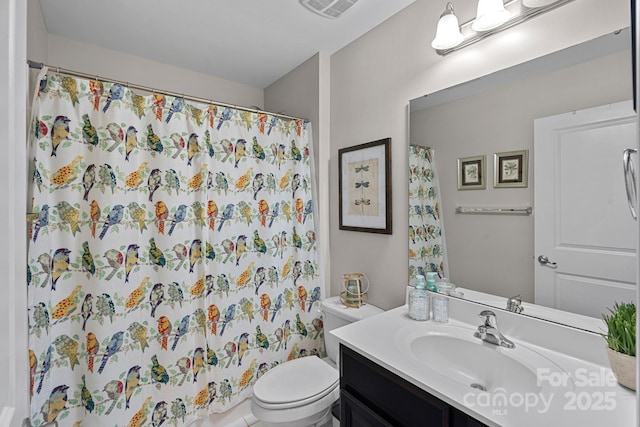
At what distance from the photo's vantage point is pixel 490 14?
1.20m

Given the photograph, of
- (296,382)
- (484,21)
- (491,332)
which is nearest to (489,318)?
(491,332)

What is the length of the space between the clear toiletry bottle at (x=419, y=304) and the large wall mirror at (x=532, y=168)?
15 centimetres

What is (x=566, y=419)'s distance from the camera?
0.77 metres

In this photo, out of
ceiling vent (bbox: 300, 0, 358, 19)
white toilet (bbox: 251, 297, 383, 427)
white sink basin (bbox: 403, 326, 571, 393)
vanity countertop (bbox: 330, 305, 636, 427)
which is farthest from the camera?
ceiling vent (bbox: 300, 0, 358, 19)

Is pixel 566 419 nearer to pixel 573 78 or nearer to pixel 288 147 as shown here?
pixel 573 78

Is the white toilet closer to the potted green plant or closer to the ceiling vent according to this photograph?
the potted green plant

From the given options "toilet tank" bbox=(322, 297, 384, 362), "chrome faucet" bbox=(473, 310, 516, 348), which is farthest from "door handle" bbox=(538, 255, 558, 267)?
"toilet tank" bbox=(322, 297, 384, 362)

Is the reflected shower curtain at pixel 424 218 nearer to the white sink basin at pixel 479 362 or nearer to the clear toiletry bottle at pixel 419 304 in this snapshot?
the clear toiletry bottle at pixel 419 304

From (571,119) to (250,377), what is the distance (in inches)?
82.4

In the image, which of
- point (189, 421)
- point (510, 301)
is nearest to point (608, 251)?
point (510, 301)

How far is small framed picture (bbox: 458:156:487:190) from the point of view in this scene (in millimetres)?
1318

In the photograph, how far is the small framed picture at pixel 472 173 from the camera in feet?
4.33

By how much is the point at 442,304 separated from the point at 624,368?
2.00 ft

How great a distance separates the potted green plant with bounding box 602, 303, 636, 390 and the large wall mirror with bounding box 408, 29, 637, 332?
0.13m
